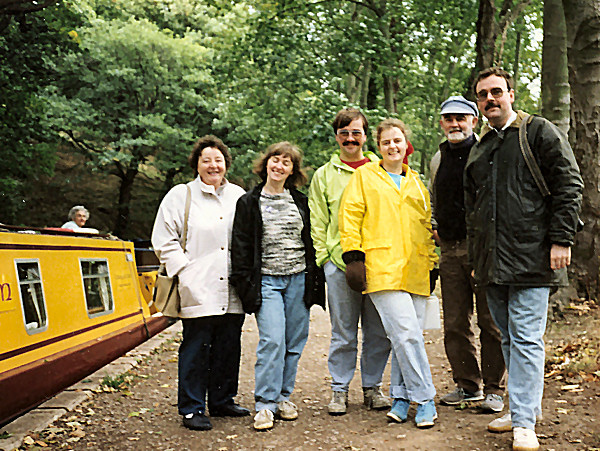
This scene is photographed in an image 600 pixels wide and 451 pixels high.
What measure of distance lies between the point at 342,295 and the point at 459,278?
0.90 metres

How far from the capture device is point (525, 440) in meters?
3.97

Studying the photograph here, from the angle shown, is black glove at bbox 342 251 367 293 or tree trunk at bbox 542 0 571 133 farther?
tree trunk at bbox 542 0 571 133

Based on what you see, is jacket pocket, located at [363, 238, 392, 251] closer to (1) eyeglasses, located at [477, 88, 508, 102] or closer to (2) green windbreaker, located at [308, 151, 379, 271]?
(2) green windbreaker, located at [308, 151, 379, 271]

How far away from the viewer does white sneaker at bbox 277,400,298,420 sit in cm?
508

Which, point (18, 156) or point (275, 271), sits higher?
point (18, 156)

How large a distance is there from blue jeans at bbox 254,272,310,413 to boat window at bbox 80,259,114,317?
404 cm

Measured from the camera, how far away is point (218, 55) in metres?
19.3

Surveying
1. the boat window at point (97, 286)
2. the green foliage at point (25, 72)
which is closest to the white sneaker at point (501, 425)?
the boat window at point (97, 286)

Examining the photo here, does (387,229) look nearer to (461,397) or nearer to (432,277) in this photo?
(432,277)

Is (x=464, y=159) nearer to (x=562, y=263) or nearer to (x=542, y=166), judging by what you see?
(x=542, y=166)

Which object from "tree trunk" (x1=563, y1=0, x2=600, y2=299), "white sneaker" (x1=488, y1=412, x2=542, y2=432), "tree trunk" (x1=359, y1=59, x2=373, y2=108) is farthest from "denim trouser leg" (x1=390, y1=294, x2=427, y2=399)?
"tree trunk" (x1=359, y1=59, x2=373, y2=108)

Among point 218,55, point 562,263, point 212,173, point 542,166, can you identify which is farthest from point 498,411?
point 218,55

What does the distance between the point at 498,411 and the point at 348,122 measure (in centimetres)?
242

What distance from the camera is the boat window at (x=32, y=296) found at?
252 inches
